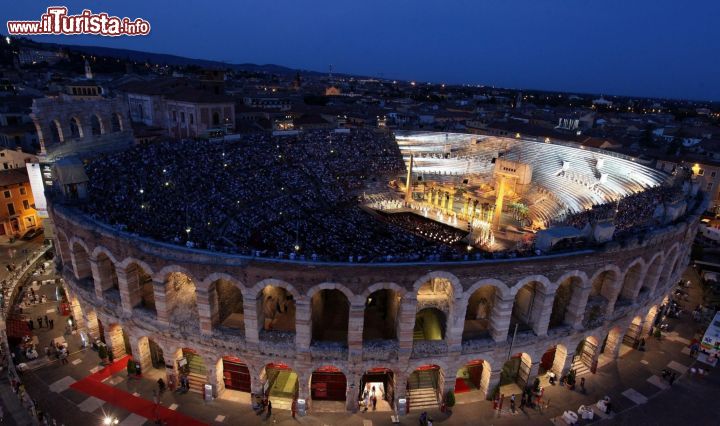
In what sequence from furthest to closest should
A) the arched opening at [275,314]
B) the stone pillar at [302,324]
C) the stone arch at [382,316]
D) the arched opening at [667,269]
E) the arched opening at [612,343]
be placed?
the arched opening at [667,269] → the arched opening at [612,343] → the stone arch at [382,316] → the arched opening at [275,314] → the stone pillar at [302,324]

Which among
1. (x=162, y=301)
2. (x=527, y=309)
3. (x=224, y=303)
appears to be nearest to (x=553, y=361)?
(x=527, y=309)

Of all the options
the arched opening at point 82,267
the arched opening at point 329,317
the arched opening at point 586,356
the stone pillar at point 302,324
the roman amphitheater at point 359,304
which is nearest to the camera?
the stone pillar at point 302,324

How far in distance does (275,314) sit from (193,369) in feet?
19.4

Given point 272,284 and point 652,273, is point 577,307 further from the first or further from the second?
point 272,284

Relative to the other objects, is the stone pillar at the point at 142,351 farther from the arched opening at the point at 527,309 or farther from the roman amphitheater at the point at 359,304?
the arched opening at the point at 527,309

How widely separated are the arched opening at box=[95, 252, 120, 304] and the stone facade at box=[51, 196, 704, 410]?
0.08 meters

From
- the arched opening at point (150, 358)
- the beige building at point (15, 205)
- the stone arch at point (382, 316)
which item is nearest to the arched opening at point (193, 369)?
the arched opening at point (150, 358)

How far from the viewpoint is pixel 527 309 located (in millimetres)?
26422

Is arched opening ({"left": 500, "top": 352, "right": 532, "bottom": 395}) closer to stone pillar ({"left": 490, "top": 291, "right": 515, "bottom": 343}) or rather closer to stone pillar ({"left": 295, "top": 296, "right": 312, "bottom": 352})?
stone pillar ({"left": 490, "top": 291, "right": 515, "bottom": 343})

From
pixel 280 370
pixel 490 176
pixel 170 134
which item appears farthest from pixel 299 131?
pixel 280 370

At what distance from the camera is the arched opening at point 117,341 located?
27.2 meters

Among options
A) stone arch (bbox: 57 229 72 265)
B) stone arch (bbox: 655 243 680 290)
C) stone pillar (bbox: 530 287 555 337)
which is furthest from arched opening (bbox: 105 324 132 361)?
stone arch (bbox: 655 243 680 290)

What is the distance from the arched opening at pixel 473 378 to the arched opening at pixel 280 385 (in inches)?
394

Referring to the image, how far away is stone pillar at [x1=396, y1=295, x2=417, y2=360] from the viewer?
74.1 feet
